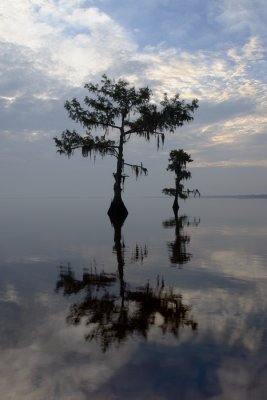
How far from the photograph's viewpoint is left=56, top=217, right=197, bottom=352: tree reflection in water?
7.08m

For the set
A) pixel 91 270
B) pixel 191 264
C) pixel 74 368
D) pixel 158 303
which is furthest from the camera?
pixel 191 264

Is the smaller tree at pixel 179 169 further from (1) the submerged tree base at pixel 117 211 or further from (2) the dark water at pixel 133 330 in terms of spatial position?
(2) the dark water at pixel 133 330

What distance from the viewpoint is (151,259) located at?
51.8 ft

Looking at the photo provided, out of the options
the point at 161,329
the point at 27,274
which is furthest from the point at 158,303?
the point at 27,274

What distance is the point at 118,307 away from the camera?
8719 millimetres

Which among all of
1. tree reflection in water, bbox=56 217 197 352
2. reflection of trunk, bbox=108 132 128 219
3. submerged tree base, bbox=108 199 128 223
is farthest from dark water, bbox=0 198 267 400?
submerged tree base, bbox=108 199 128 223

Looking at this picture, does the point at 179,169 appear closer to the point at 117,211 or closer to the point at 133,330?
the point at 117,211

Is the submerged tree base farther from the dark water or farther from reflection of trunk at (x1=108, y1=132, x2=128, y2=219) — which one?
the dark water

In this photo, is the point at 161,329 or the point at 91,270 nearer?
the point at 161,329

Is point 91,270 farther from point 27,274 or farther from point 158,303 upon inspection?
point 158,303

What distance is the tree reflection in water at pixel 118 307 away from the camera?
7085 mm

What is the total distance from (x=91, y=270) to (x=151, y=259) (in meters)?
3.17

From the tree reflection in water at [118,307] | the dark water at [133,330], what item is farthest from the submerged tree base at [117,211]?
the tree reflection in water at [118,307]

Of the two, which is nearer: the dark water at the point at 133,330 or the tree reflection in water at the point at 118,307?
the dark water at the point at 133,330
